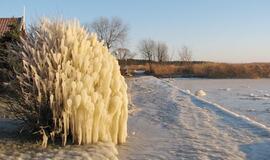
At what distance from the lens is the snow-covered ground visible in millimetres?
7449

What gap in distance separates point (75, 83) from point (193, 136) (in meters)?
2.92

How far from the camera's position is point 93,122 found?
8.02 metres

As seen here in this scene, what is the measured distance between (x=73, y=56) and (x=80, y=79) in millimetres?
476

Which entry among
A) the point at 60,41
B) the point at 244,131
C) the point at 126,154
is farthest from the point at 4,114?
the point at 244,131

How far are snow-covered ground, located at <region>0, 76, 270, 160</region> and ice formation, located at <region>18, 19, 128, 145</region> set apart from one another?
38 centimetres

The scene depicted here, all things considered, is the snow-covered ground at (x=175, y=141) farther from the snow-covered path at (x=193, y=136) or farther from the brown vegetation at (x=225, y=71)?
the brown vegetation at (x=225, y=71)

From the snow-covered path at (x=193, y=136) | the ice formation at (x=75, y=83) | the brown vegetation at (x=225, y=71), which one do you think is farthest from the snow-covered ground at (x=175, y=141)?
the brown vegetation at (x=225, y=71)

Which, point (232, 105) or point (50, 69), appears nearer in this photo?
point (50, 69)

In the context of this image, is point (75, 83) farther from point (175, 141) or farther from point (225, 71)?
point (225, 71)

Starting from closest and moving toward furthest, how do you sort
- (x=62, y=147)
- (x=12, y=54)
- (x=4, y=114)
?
(x=62, y=147) < (x=12, y=54) < (x=4, y=114)

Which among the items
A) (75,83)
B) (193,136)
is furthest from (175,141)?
(75,83)

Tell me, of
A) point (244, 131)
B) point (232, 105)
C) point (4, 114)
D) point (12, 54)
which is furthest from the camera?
point (232, 105)

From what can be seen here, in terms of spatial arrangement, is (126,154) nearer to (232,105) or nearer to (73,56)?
(73,56)

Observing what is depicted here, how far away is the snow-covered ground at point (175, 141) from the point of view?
745cm
